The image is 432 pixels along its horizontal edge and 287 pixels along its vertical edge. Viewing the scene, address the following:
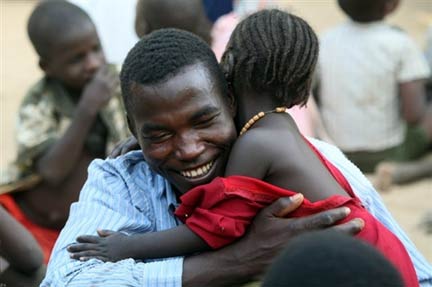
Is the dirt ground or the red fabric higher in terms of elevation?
the red fabric

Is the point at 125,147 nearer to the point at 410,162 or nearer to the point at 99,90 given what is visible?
the point at 99,90

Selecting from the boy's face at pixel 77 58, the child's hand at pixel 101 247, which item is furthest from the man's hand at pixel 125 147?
the boy's face at pixel 77 58

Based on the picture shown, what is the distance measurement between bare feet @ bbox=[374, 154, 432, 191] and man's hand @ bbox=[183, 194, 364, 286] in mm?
3844

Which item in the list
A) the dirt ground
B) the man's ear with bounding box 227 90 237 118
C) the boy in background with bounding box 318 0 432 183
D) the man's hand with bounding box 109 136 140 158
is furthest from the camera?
the dirt ground

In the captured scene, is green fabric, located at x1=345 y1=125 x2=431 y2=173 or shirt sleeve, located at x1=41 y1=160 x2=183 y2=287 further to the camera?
green fabric, located at x1=345 y1=125 x2=431 y2=173

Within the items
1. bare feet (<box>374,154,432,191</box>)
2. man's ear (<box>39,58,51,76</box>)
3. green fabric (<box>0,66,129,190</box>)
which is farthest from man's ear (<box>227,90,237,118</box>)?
bare feet (<box>374,154,432,191</box>)

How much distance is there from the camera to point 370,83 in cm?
615

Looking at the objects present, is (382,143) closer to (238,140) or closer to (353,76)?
(353,76)

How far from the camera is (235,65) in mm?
2809

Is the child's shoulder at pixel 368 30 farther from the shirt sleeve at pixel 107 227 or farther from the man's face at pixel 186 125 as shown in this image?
the man's face at pixel 186 125

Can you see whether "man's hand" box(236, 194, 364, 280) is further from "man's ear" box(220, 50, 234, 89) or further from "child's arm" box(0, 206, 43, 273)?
"child's arm" box(0, 206, 43, 273)

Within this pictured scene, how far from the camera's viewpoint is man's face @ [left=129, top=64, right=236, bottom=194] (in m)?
2.71

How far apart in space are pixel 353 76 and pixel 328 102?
25cm

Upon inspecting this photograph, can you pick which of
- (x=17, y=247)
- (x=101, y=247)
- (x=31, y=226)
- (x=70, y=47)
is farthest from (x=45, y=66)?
(x=101, y=247)
